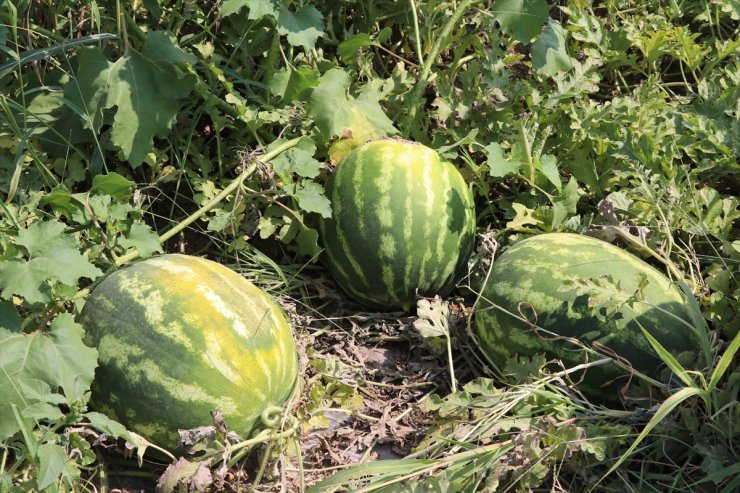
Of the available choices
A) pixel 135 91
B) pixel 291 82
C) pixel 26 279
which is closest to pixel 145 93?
pixel 135 91

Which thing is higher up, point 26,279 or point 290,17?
point 290,17

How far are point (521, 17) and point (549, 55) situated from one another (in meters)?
0.22

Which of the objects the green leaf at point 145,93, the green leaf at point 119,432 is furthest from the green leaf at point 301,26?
the green leaf at point 119,432

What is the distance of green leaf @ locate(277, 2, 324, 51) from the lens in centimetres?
292

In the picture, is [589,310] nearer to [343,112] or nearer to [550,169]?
[550,169]

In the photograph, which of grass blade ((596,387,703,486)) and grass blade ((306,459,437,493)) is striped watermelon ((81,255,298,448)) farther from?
grass blade ((596,387,703,486))

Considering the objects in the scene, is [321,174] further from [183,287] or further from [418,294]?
[183,287]

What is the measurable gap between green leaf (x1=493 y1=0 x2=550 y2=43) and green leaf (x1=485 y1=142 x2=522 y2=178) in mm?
391

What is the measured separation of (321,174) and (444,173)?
0.47m

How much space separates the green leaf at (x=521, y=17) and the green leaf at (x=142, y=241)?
1.36 metres

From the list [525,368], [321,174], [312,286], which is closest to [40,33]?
[321,174]

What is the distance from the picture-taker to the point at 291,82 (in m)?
3.10

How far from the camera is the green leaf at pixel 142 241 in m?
2.61

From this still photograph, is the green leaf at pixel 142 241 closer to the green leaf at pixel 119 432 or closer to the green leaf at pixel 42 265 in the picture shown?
the green leaf at pixel 42 265
